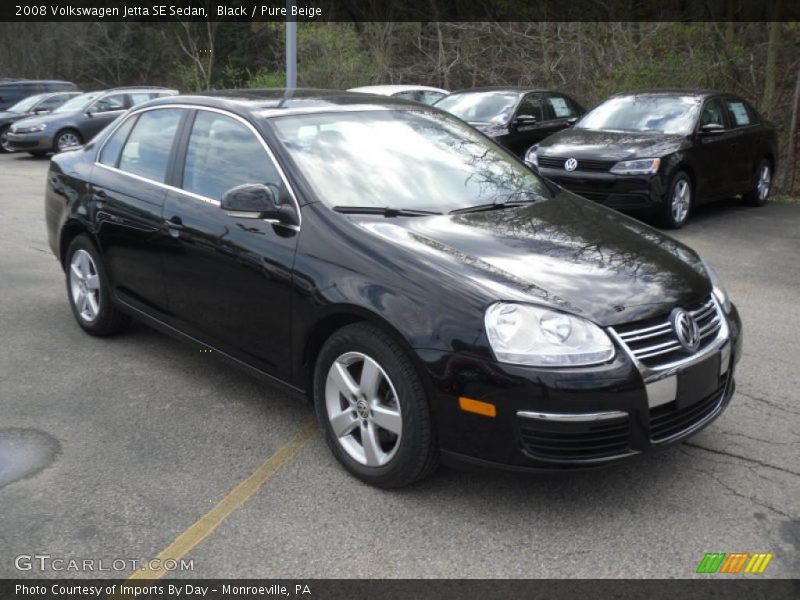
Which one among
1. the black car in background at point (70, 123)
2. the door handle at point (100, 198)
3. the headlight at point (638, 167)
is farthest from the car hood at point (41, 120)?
the door handle at point (100, 198)

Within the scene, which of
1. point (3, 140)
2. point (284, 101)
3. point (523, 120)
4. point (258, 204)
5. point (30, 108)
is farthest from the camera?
point (30, 108)

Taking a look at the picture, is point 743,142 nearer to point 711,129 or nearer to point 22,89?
point 711,129

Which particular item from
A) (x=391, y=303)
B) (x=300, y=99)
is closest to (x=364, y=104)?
(x=300, y=99)

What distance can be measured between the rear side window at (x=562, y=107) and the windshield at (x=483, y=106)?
1078 millimetres

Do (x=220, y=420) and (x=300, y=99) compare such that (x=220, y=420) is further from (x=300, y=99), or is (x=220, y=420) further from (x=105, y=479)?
(x=300, y=99)

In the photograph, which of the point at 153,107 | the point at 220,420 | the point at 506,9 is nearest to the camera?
the point at 220,420

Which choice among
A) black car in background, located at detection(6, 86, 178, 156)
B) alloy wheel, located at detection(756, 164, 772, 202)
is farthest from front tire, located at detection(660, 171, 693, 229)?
black car in background, located at detection(6, 86, 178, 156)

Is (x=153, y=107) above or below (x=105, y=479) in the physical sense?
above

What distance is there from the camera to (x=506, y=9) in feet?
71.7

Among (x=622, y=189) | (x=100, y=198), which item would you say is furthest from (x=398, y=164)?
(x=622, y=189)

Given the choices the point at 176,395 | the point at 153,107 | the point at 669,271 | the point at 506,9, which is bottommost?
the point at 176,395

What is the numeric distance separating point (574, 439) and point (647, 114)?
824 centimetres

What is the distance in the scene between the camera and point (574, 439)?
10.2 feet

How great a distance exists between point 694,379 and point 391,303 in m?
1.24
